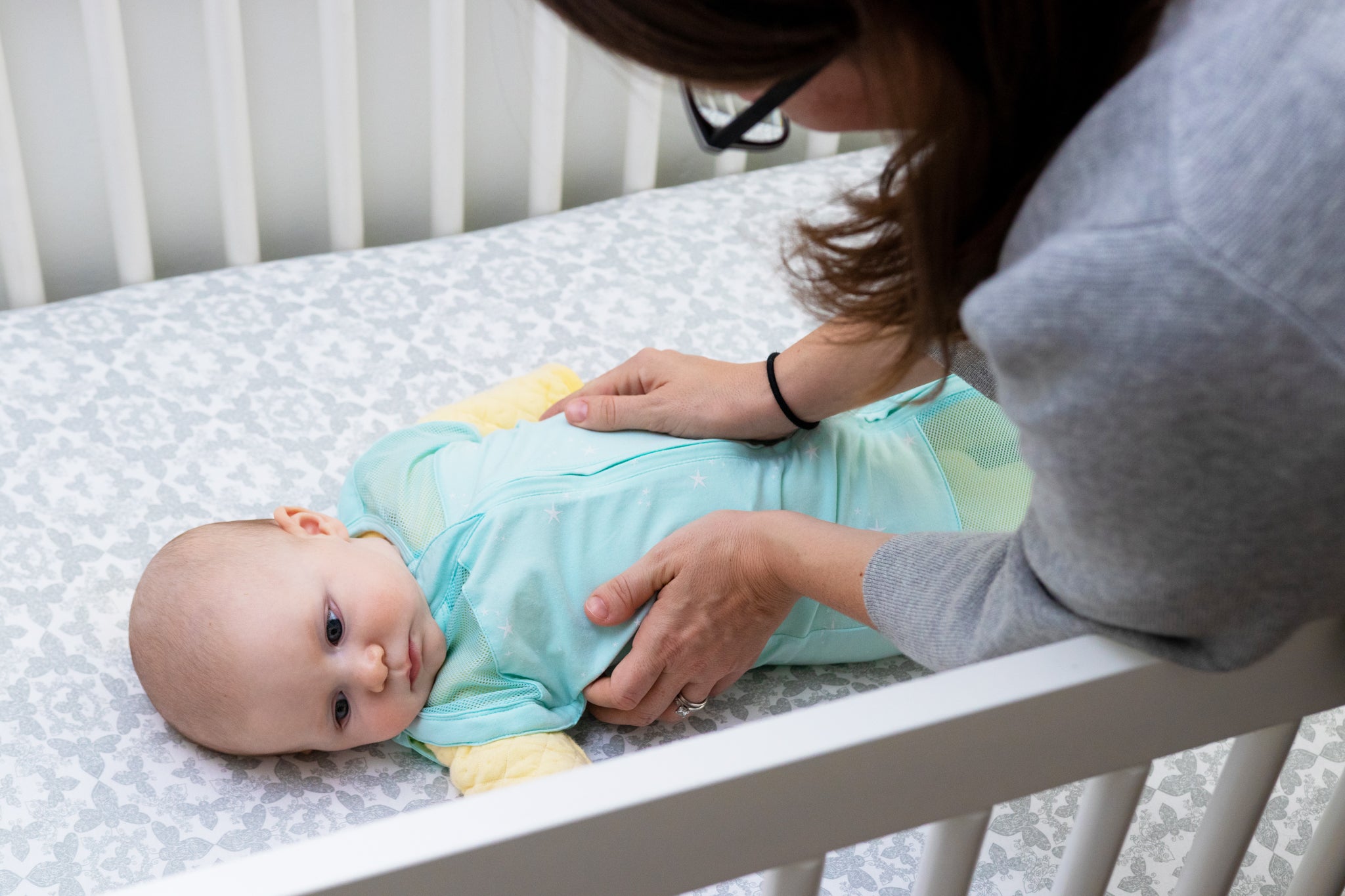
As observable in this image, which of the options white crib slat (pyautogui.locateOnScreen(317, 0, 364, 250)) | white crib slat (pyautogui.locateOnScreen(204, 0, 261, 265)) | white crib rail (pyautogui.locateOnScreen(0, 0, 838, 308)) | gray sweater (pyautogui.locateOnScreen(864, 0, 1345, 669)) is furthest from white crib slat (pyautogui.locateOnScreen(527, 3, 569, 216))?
gray sweater (pyautogui.locateOnScreen(864, 0, 1345, 669))

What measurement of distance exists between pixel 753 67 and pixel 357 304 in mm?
915

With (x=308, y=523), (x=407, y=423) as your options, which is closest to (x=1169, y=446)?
(x=308, y=523)

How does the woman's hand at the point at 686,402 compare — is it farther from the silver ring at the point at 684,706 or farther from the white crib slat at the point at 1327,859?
the white crib slat at the point at 1327,859

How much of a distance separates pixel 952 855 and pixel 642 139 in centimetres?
116

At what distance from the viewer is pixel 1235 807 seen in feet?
2.03

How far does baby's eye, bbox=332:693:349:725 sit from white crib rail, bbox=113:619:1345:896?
437mm

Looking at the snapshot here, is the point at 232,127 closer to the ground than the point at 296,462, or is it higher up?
higher up

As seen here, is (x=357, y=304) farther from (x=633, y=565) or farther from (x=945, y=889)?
(x=945, y=889)

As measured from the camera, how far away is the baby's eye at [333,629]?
871mm

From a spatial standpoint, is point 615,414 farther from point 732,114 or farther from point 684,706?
point 732,114

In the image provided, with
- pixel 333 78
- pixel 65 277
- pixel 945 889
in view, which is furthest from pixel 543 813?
pixel 65 277

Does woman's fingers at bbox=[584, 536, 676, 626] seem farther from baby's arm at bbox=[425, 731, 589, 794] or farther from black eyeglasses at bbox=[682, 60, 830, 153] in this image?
black eyeglasses at bbox=[682, 60, 830, 153]

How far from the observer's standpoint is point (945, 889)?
22.0 inches

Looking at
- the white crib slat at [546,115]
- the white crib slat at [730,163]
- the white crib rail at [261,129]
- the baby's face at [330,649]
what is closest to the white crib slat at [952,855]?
the baby's face at [330,649]
